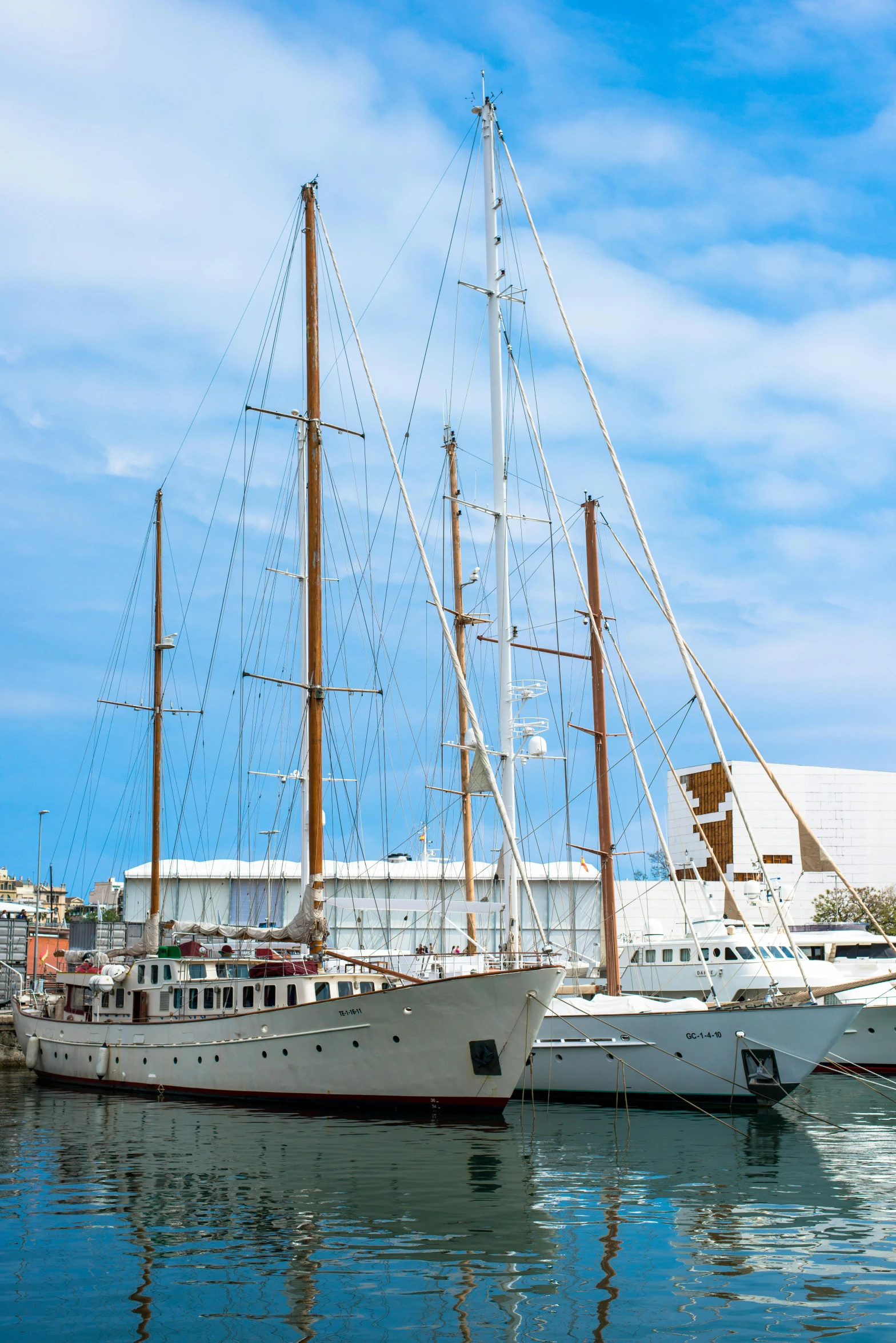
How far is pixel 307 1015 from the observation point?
83.8 feet

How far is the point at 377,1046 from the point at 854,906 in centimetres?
5749

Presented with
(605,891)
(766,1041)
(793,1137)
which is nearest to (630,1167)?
(793,1137)

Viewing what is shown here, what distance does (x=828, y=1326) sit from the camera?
10602 mm

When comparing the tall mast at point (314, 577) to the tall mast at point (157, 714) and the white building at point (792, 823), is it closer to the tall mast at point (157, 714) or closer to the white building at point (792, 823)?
the tall mast at point (157, 714)

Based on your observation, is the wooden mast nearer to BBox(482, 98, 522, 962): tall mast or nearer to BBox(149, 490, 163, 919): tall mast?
BBox(482, 98, 522, 962): tall mast

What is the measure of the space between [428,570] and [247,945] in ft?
60.8

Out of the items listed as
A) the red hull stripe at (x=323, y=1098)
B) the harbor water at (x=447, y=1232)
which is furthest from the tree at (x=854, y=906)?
the harbor water at (x=447, y=1232)

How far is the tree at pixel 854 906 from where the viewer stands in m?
71.6

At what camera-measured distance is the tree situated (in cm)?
7162

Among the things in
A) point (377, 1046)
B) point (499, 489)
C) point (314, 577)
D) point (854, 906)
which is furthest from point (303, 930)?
point (854, 906)

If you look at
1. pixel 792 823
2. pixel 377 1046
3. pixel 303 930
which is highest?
pixel 792 823

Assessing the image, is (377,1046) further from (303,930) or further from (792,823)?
(792,823)

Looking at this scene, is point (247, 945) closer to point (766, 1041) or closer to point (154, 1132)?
point (154, 1132)

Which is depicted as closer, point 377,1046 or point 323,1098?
point 377,1046
